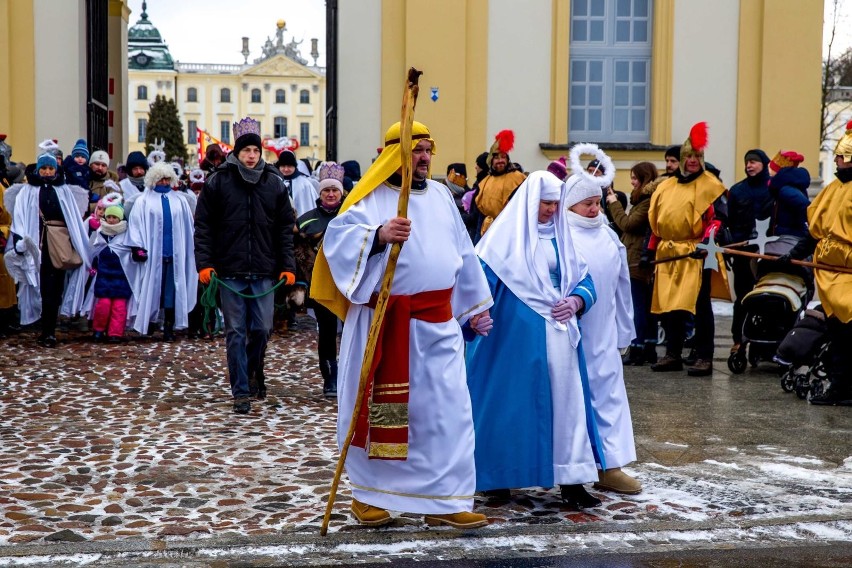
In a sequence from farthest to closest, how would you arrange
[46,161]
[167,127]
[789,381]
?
[167,127] → [46,161] → [789,381]

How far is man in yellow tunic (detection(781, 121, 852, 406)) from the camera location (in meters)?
8.72

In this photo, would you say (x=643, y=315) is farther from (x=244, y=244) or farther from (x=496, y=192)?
(x=244, y=244)

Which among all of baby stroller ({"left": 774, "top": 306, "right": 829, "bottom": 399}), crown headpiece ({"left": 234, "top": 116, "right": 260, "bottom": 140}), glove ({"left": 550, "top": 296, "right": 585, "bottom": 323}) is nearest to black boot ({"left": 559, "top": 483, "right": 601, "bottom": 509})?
glove ({"left": 550, "top": 296, "right": 585, "bottom": 323})

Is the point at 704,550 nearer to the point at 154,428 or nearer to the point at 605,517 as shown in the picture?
the point at 605,517

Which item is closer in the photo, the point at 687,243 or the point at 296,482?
the point at 296,482

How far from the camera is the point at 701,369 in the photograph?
33.8 feet

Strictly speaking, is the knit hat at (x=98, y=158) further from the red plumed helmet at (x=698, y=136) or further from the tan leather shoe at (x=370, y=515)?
the tan leather shoe at (x=370, y=515)

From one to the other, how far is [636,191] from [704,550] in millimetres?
6208

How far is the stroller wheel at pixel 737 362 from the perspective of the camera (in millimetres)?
10609

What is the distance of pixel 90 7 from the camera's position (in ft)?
55.5

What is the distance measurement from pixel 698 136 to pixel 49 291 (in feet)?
21.4

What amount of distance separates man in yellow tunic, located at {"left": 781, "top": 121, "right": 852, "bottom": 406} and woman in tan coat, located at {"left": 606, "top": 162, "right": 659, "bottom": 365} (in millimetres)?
2108

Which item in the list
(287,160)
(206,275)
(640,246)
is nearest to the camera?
(206,275)

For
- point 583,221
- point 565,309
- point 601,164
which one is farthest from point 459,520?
point 601,164
